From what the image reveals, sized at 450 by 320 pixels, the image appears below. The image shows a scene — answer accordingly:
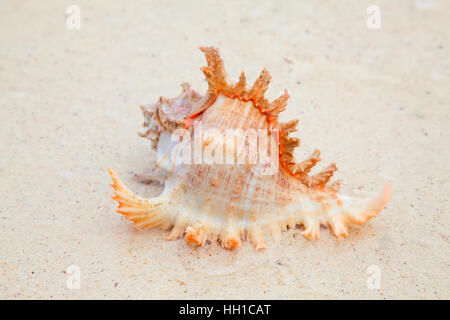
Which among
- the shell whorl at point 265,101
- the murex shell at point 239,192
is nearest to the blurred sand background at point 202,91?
the murex shell at point 239,192

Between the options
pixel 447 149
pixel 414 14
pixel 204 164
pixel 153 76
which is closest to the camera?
pixel 204 164

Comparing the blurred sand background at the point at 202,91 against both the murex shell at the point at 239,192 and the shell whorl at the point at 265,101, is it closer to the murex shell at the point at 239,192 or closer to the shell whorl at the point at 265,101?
the murex shell at the point at 239,192

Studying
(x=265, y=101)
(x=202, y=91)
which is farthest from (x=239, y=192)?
(x=202, y=91)

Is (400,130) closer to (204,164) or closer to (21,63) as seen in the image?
(204,164)

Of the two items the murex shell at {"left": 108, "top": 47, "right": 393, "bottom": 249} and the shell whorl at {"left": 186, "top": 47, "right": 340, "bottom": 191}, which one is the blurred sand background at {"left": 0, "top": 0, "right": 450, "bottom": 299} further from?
the shell whorl at {"left": 186, "top": 47, "right": 340, "bottom": 191}

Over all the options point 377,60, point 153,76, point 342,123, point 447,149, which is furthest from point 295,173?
point 377,60
